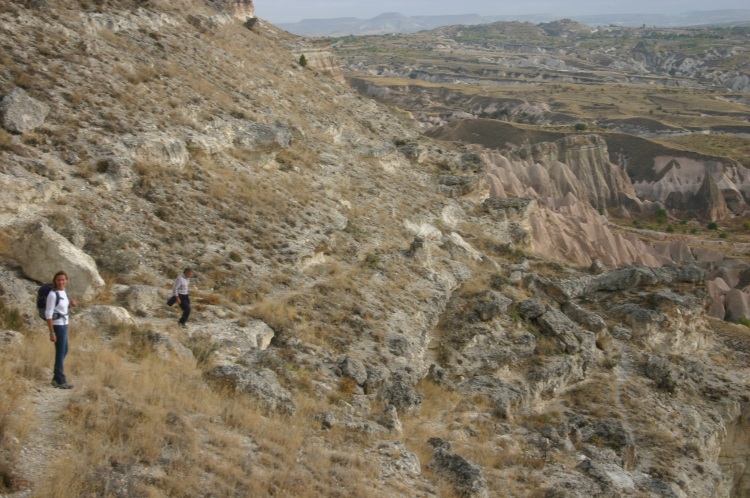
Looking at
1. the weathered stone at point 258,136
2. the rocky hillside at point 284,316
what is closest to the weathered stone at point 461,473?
the rocky hillside at point 284,316

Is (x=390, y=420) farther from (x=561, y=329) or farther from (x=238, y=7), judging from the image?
(x=238, y=7)

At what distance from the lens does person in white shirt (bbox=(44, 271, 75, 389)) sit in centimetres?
782

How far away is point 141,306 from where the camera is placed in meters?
11.5

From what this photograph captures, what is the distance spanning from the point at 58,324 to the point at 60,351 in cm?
35

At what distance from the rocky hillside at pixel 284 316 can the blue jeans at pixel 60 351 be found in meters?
0.21

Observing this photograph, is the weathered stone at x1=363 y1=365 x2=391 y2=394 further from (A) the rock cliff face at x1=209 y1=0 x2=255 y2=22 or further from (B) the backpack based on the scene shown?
(A) the rock cliff face at x1=209 y1=0 x2=255 y2=22

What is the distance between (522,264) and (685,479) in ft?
34.1

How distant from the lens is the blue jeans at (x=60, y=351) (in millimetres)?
7820

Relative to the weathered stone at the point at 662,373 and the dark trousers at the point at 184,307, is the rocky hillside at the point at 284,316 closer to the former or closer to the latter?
the weathered stone at the point at 662,373

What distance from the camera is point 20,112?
45.5ft

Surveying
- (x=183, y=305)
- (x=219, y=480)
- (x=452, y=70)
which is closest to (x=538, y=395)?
(x=183, y=305)

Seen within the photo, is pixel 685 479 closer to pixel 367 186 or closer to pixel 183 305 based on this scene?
pixel 183 305

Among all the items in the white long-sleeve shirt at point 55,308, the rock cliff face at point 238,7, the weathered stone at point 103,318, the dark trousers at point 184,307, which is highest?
the rock cliff face at point 238,7

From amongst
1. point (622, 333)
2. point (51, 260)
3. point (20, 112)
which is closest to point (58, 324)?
point (51, 260)
